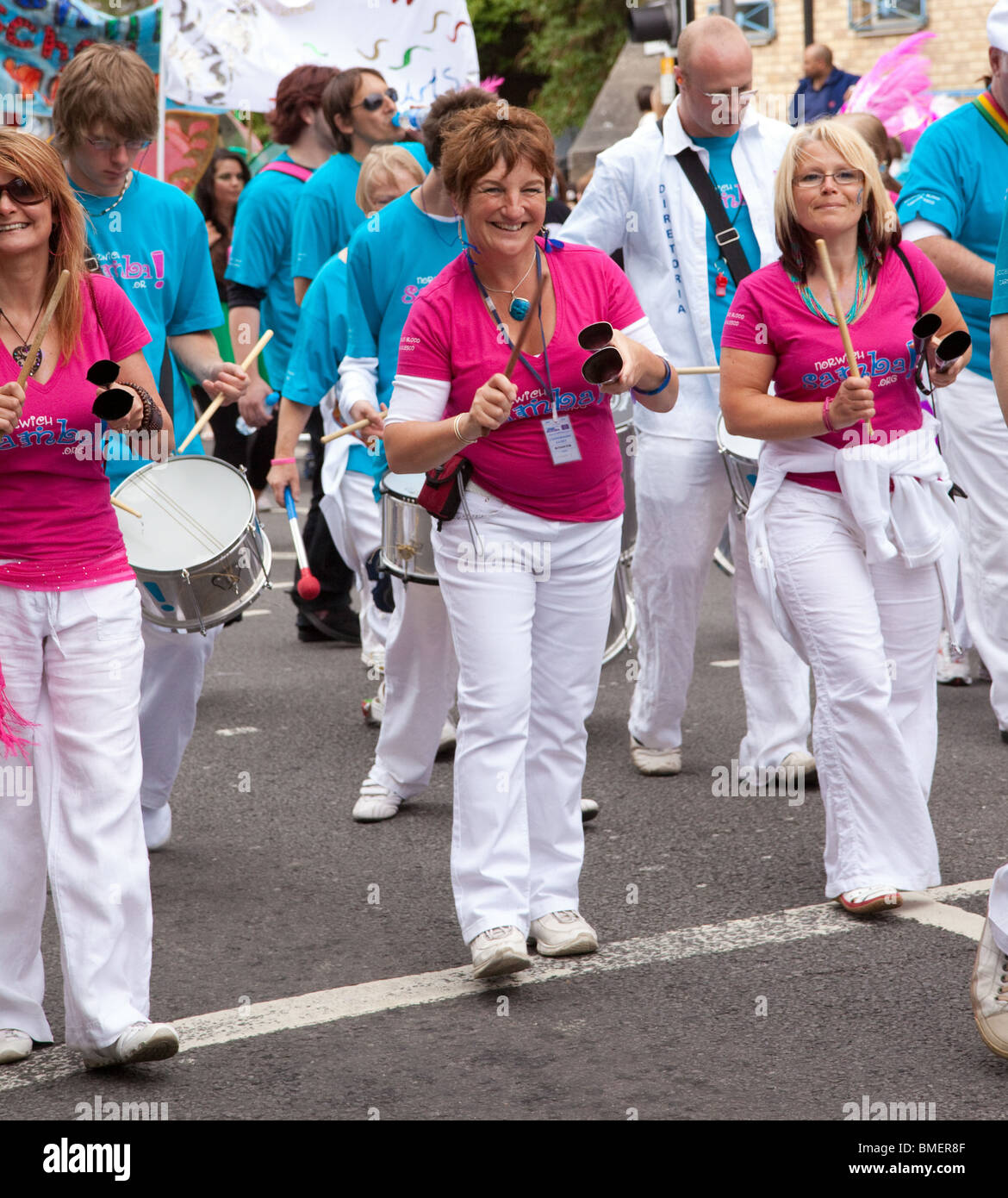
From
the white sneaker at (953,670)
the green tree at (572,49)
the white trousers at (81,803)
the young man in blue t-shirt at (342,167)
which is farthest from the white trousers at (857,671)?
the green tree at (572,49)

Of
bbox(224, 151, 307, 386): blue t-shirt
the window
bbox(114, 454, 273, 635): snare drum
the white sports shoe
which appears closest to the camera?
the white sports shoe

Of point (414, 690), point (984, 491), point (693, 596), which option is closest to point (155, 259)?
point (414, 690)

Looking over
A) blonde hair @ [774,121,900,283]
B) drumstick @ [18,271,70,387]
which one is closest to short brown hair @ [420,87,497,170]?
blonde hair @ [774,121,900,283]

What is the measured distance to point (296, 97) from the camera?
8266 millimetres

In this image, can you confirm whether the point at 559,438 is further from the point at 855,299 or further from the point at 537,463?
the point at 855,299

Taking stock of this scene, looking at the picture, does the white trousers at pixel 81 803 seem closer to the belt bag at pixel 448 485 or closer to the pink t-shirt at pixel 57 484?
the pink t-shirt at pixel 57 484

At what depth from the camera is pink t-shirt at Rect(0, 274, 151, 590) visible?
3.50m

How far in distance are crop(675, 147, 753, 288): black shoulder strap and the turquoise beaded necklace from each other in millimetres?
1140

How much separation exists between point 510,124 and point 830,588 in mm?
1389

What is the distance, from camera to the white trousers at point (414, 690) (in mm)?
A: 5504

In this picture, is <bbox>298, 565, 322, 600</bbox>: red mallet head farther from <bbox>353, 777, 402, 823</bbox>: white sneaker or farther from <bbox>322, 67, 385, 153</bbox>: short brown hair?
<bbox>322, 67, 385, 153</bbox>: short brown hair
